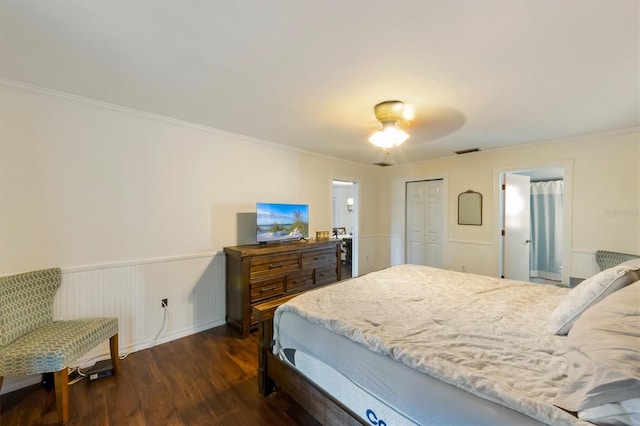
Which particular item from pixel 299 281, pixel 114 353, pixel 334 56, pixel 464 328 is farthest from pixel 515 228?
pixel 114 353

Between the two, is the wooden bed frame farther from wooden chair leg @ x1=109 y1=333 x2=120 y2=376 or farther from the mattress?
wooden chair leg @ x1=109 y1=333 x2=120 y2=376

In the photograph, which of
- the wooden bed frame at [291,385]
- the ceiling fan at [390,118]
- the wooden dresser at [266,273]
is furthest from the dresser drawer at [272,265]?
the ceiling fan at [390,118]

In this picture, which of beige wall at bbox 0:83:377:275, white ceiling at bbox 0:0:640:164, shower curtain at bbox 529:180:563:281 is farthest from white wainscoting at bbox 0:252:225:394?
shower curtain at bbox 529:180:563:281

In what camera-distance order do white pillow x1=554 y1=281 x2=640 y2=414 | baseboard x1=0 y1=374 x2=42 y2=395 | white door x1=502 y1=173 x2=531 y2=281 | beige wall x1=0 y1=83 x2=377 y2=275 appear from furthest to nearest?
white door x1=502 y1=173 x2=531 y2=281 → beige wall x1=0 y1=83 x2=377 y2=275 → baseboard x1=0 y1=374 x2=42 y2=395 → white pillow x1=554 y1=281 x2=640 y2=414

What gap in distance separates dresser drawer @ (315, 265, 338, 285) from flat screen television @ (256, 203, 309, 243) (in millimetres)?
547

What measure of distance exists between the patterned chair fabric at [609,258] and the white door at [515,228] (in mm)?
1064

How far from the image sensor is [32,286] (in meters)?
2.06

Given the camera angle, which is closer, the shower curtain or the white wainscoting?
the white wainscoting

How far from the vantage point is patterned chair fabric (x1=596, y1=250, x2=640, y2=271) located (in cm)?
306

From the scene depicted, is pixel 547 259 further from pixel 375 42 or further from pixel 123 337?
pixel 123 337

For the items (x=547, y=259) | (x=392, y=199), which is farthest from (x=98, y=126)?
(x=547, y=259)

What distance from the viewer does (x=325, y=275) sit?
3.91m

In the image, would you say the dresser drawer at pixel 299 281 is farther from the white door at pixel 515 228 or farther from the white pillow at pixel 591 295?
the white door at pixel 515 228

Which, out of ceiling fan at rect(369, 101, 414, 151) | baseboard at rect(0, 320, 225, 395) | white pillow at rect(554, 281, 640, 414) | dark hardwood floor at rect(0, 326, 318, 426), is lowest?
dark hardwood floor at rect(0, 326, 318, 426)
